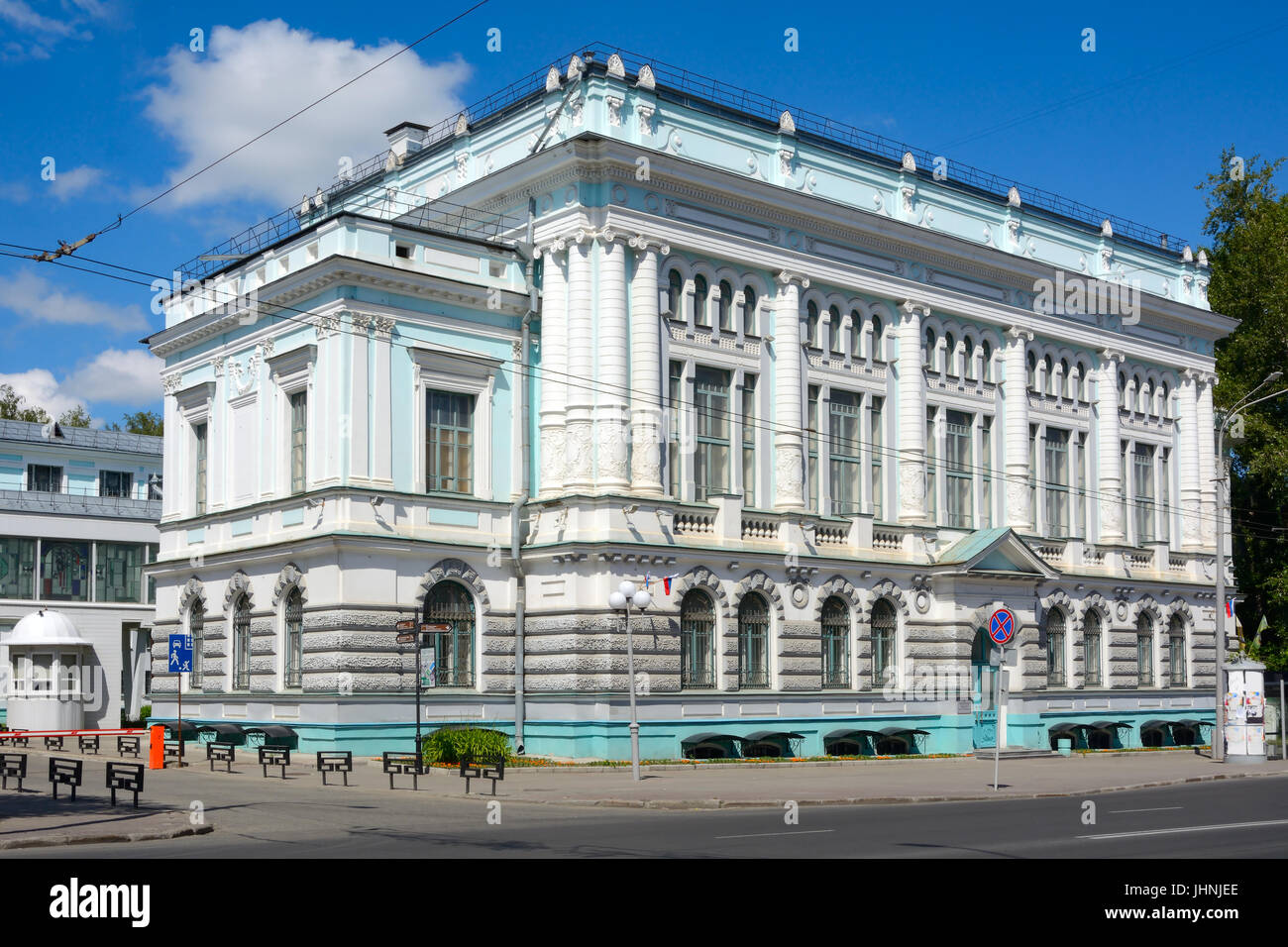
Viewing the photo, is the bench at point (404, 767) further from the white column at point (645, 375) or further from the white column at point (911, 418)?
the white column at point (911, 418)

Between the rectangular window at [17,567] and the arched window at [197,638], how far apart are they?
18964 mm

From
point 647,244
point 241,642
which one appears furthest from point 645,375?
point 241,642

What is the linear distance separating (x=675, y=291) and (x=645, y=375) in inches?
120

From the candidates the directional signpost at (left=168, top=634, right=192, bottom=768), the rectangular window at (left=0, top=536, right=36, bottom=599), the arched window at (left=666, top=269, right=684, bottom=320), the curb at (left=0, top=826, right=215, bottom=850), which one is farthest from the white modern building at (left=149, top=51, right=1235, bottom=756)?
the rectangular window at (left=0, top=536, right=36, bottom=599)

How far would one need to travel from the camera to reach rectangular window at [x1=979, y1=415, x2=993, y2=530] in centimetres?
4825

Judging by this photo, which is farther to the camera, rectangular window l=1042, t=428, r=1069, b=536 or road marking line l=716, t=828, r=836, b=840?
rectangular window l=1042, t=428, r=1069, b=536

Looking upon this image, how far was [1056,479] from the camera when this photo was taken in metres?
51.5

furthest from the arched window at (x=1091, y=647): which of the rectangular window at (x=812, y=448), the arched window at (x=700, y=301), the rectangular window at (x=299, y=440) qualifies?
the rectangular window at (x=299, y=440)

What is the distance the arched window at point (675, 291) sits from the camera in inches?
1583

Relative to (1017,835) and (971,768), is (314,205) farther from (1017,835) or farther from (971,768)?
(1017,835)

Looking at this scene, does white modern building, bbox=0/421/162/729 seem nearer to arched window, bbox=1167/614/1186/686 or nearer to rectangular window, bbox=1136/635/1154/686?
rectangular window, bbox=1136/635/1154/686

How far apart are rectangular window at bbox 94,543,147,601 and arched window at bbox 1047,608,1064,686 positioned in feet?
120

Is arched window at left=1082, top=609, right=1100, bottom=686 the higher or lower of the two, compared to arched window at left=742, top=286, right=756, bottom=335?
lower
